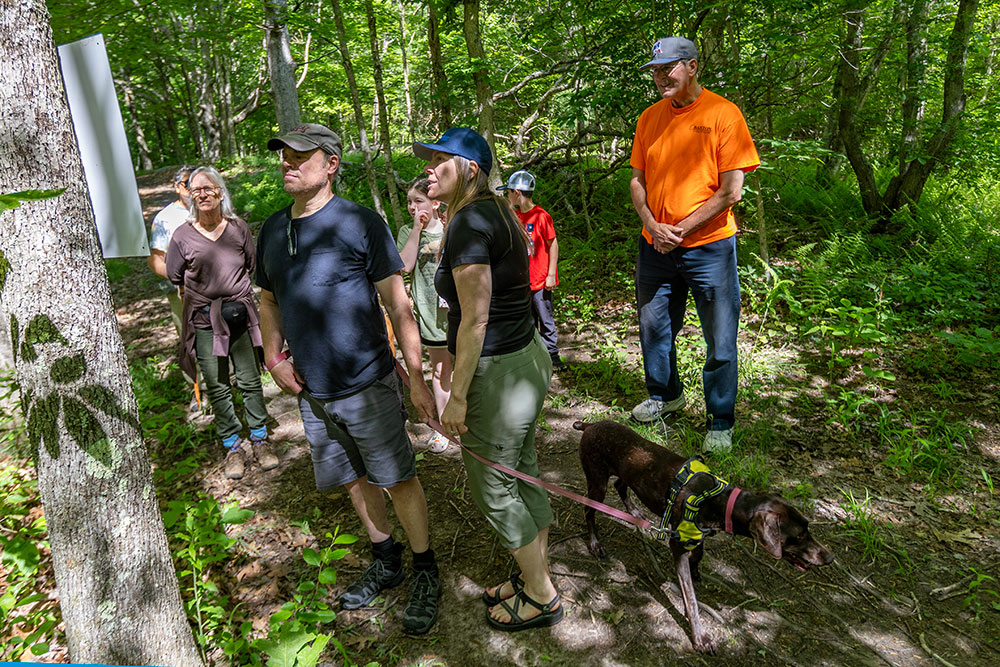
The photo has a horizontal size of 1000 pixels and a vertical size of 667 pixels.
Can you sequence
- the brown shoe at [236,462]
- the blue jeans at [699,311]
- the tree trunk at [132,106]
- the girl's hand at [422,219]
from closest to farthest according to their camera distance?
1. the blue jeans at [699,311]
2. the girl's hand at [422,219]
3. the brown shoe at [236,462]
4. the tree trunk at [132,106]

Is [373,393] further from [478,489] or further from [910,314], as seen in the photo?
[910,314]

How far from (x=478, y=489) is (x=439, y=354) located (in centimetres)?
176

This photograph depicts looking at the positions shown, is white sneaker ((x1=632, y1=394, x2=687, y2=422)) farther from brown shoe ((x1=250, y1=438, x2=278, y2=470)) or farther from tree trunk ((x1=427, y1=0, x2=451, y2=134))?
tree trunk ((x1=427, y1=0, x2=451, y2=134))

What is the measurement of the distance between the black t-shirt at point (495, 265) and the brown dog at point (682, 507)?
0.92m

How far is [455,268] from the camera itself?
2230 millimetres

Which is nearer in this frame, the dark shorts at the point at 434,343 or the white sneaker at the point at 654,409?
the dark shorts at the point at 434,343

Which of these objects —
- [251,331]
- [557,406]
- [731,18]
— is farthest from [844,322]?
[251,331]

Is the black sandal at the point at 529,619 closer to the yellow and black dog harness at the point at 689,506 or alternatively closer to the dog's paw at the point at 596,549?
the dog's paw at the point at 596,549

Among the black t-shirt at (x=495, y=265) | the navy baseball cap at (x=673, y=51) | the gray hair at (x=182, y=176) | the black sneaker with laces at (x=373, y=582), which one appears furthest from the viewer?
the gray hair at (x=182, y=176)

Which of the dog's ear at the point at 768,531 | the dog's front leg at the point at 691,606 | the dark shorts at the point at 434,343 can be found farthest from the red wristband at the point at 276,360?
the dog's ear at the point at 768,531

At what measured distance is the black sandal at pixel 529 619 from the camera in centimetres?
272

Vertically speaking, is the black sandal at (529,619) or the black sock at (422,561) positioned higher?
the black sock at (422,561)

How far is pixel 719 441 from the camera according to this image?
392 centimetres

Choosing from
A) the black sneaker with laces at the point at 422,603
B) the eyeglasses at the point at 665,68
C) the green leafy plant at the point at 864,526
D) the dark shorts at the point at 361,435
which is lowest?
the green leafy plant at the point at 864,526
